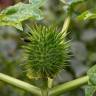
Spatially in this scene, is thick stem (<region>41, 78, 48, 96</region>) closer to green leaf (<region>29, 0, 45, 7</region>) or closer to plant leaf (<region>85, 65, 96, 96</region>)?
plant leaf (<region>85, 65, 96, 96</region>)

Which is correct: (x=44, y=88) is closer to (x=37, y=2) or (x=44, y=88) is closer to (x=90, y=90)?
(x=90, y=90)

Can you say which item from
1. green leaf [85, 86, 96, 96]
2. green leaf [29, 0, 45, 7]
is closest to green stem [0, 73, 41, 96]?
green leaf [85, 86, 96, 96]

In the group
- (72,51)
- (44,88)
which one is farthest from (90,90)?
(72,51)

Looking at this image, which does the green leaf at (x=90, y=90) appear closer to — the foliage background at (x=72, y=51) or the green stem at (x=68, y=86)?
the green stem at (x=68, y=86)

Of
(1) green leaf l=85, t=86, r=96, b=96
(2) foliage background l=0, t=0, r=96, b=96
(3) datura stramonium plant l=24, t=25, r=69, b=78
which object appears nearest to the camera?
(1) green leaf l=85, t=86, r=96, b=96

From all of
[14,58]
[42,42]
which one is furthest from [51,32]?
[14,58]

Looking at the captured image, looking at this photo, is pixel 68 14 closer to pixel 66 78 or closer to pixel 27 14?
pixel 27 14
